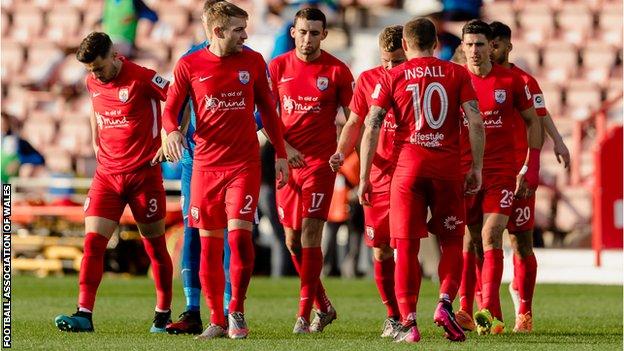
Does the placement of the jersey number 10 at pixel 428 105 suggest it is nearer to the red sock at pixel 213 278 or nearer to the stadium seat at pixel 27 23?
the red sock at pixel 213 278

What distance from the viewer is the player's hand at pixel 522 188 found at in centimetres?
1090

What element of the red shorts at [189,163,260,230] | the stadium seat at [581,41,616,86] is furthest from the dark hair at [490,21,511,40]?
the stadium seat at [581,41,616,86]

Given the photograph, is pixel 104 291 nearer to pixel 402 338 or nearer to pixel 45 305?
pixel 45 305

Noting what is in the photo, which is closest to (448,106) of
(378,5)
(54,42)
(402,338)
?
(402,338)

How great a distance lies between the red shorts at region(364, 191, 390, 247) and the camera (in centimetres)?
1075

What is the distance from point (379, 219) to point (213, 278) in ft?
4.87

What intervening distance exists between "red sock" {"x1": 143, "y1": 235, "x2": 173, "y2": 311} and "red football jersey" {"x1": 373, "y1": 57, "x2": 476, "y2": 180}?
1.96 meters

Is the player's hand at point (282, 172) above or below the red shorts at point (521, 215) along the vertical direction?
above

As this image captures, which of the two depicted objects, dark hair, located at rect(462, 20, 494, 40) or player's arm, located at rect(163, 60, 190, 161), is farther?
dark hair, located at rect(462, 20, 494, 40)

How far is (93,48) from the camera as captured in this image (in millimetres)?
10430

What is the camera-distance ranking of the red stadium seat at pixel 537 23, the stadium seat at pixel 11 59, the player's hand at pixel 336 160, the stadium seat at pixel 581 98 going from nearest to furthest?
the player's hand at pixel 336 160, the stadium seat at pixel 581 98, the red stadium seat at pixel 537 23, the stadium seat at pixel 11 59

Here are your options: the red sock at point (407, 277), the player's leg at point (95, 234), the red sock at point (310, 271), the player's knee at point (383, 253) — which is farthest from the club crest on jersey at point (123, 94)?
the red sock at point (407, 277)

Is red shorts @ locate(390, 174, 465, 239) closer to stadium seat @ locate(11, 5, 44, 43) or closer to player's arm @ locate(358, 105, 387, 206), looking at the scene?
player's arm @ locate(358, 105, 387, 206)

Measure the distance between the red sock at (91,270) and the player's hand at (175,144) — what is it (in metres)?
1.17
